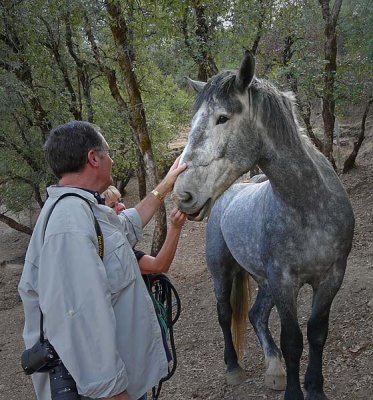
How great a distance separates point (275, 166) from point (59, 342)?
4.99ft

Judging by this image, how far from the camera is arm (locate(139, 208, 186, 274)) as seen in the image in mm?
2482

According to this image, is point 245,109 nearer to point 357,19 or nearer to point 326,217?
point 326,217

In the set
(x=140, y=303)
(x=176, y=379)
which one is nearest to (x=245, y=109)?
(x=140, y=303)

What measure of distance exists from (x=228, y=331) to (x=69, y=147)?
8.41 ft

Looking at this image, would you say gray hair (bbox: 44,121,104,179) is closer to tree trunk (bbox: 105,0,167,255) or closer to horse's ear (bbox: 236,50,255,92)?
horse's ear (bbox: 236,50,255,92)

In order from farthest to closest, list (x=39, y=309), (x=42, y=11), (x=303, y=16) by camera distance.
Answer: (x=303, y=16) < (x=42, y=11) < (x=39, y=309)

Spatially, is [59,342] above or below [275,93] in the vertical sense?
below

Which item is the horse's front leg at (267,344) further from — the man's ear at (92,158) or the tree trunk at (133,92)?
the tree trunk at (133,92)

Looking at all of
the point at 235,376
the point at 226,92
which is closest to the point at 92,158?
the point at 226,92

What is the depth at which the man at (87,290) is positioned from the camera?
1.69 metres

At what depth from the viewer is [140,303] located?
77.4 inches

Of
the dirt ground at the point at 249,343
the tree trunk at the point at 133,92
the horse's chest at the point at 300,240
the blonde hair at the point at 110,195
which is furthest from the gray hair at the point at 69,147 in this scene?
the tree trunk at the point at 133,92

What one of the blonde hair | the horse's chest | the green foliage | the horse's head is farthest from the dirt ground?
the green foliage

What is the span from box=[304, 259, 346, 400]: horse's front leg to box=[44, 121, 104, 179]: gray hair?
1614 mm
